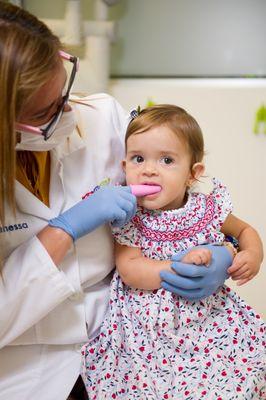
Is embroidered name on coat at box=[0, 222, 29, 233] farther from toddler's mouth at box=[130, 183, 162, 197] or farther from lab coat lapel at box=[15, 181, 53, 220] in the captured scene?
toddler's mouth at box=[130, 183, 162, 197]

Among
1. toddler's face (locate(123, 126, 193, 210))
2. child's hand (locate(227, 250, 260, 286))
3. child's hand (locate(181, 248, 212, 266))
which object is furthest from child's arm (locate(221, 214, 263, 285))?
toddler's face (locate(123, 126, 193, 210))

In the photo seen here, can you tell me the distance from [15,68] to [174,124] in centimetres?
38

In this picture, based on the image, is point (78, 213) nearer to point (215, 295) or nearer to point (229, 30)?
point (215, 295)

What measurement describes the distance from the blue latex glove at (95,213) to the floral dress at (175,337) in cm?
9

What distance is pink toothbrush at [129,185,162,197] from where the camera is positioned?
1.02 meters

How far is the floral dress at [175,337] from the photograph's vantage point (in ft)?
3.10

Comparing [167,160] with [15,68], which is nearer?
[15,68]

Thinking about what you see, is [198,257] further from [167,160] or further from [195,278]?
[167,160]

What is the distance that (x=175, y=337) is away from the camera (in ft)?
3.25

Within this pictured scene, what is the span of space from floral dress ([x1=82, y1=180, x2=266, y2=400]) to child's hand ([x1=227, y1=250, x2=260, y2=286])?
0.05 metres

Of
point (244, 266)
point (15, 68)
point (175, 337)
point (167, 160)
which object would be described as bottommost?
point (175, 337)

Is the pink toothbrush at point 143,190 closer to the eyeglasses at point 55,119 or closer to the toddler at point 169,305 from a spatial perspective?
the toddler at point 169,305

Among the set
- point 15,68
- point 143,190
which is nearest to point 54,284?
point 143,190

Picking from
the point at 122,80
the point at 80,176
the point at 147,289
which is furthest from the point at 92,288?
the point at 122,80
